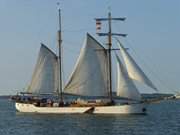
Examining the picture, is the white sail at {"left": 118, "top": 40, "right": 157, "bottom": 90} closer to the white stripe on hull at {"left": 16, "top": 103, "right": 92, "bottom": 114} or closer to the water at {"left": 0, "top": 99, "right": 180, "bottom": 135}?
the water at {"left": 0, "top": 99, "right": 180, "bottom": 135}

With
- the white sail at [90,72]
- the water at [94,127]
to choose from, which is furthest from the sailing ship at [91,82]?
the water at [94,127]

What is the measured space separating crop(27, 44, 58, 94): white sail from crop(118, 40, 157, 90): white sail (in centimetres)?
1280

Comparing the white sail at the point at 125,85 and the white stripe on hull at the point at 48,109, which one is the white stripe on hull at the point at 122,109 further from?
the white stripe on hull at the point at 48,109

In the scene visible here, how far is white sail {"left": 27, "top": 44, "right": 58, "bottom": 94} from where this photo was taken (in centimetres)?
8950

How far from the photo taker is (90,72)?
279 ft

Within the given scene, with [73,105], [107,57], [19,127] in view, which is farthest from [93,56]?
[19,127]

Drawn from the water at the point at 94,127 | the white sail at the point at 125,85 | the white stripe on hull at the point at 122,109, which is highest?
the white sail at the point at 125,85

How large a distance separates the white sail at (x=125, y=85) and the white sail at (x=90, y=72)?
384cm

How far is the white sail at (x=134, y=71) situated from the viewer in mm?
79312

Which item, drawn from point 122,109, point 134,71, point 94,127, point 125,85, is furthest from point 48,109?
point 94,127

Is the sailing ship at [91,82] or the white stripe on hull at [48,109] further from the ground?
the sailing ship at [91,82]

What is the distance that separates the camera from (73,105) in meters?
87.8

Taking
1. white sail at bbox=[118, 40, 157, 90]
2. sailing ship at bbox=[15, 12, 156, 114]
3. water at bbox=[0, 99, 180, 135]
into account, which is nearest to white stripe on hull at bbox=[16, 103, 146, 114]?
sailing ship at bbox=[15, 12, 156, 114]

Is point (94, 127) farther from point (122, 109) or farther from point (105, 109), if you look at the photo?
point (105, 109)
